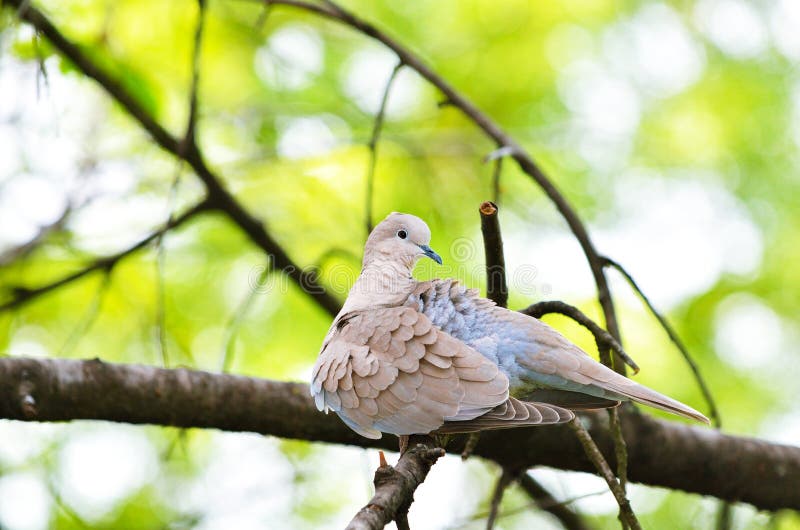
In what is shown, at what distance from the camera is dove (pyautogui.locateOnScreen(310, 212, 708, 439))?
2.22 m

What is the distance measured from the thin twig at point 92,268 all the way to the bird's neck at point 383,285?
5.01ft

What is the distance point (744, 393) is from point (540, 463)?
2.74m

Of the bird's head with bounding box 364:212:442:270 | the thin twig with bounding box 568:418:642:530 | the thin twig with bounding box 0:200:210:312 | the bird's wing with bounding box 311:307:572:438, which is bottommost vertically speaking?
the thin twig with bounding box 568:418:642:530

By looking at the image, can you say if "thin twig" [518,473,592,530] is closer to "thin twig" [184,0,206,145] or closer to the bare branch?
the bare branch

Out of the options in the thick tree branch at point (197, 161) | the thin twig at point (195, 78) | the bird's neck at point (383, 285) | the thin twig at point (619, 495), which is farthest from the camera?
the thick tree branch at point (197, 161)

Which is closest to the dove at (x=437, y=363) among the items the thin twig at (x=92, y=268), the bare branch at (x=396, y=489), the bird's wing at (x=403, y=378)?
the bird's wing at (x=403, y=378)

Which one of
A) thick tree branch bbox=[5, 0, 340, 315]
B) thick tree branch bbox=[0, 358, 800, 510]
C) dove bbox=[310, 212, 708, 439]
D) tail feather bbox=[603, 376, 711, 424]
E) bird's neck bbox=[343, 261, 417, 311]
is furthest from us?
thick tree branch bbox=[5, 0, 340, 315]

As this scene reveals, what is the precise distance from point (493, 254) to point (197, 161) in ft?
6.33

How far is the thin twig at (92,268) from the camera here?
3867 millimetres

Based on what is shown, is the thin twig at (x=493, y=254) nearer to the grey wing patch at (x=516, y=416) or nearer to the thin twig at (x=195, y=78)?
the grey wing patch at (x=516, y=416)

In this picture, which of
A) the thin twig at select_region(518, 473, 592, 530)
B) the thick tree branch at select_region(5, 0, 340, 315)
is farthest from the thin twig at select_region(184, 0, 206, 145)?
the thin twig at select_region(518, 473, 592, 530)

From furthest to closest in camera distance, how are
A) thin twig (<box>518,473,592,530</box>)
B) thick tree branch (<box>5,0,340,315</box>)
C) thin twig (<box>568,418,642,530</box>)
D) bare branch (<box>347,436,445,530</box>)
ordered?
thin twig (<box>518,473,592,530</box>)
thick tree branch (<box>5,0,340,315</box>)
thin twig (<box>568,418,642,530</box>)
bare branch (<box>347,436,445,530</box>)

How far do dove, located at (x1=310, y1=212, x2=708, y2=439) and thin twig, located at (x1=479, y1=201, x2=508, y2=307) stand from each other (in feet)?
0.39

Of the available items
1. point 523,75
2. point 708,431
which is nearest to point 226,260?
point 523,75
